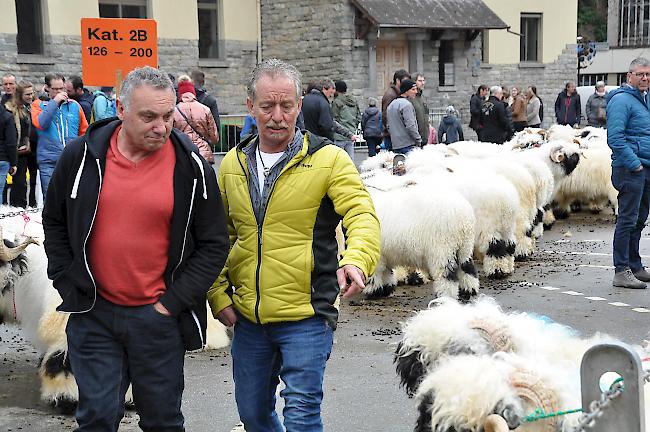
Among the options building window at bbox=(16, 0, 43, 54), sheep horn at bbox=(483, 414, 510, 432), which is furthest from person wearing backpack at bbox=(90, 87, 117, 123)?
building window at bbox=(16, 0, 43, 54)

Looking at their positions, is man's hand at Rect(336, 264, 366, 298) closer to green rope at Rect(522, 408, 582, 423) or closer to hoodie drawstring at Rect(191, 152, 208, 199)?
hoodie drawstring at Rect(191, 152, 208, 199)

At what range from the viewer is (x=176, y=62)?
27.0 m

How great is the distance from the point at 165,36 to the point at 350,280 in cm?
2429

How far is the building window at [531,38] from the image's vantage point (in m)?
35.2

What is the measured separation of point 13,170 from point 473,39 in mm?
22327

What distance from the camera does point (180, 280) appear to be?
12.1ft

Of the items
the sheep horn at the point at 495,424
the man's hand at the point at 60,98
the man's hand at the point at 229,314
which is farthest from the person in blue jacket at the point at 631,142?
the man's hand at the point at 60,98

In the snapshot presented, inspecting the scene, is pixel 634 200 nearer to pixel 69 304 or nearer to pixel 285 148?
pixel 285 148

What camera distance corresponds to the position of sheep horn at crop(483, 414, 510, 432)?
10.0 ft

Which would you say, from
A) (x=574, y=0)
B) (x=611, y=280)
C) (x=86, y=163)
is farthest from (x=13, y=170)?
(x=574, y=0)

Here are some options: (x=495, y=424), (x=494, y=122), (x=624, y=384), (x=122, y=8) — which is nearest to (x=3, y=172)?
(x=495, y=424)

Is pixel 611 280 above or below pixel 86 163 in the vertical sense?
below

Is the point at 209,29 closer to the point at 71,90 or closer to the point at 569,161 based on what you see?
the point at 71,90

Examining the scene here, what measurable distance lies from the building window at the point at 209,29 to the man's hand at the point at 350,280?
2563 centimetres
